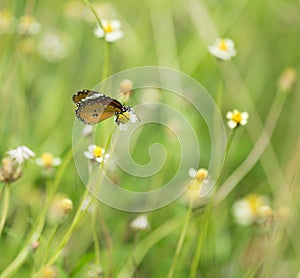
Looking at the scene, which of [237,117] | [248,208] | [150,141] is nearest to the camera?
[237,117]

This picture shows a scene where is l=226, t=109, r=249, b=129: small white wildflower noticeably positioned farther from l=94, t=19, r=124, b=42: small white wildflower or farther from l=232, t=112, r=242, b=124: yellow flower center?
l=94, t=19, r=124, b=42: small white wildflower

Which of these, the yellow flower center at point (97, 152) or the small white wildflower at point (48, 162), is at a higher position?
the yellow flower center at point (97, 152)

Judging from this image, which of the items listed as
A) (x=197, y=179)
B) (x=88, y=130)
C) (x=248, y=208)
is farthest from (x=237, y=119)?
(x=248, y=208)

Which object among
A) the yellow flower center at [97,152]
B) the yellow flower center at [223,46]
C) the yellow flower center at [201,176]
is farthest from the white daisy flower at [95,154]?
the yellow flower center at [223,46]

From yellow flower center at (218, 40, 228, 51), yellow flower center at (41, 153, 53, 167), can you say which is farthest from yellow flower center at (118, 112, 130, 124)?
yellow flower center at (218, 40, 228, 51)

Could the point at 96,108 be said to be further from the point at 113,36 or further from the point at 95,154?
the point at 113,36

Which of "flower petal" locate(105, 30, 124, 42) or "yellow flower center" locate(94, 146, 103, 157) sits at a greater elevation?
"flower petal" locate(105, 30, 124, 42)

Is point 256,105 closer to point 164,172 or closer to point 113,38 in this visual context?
point 164,172

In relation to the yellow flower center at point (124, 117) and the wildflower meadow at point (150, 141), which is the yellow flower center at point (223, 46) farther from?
the yellow flower center at point (124, 117)
